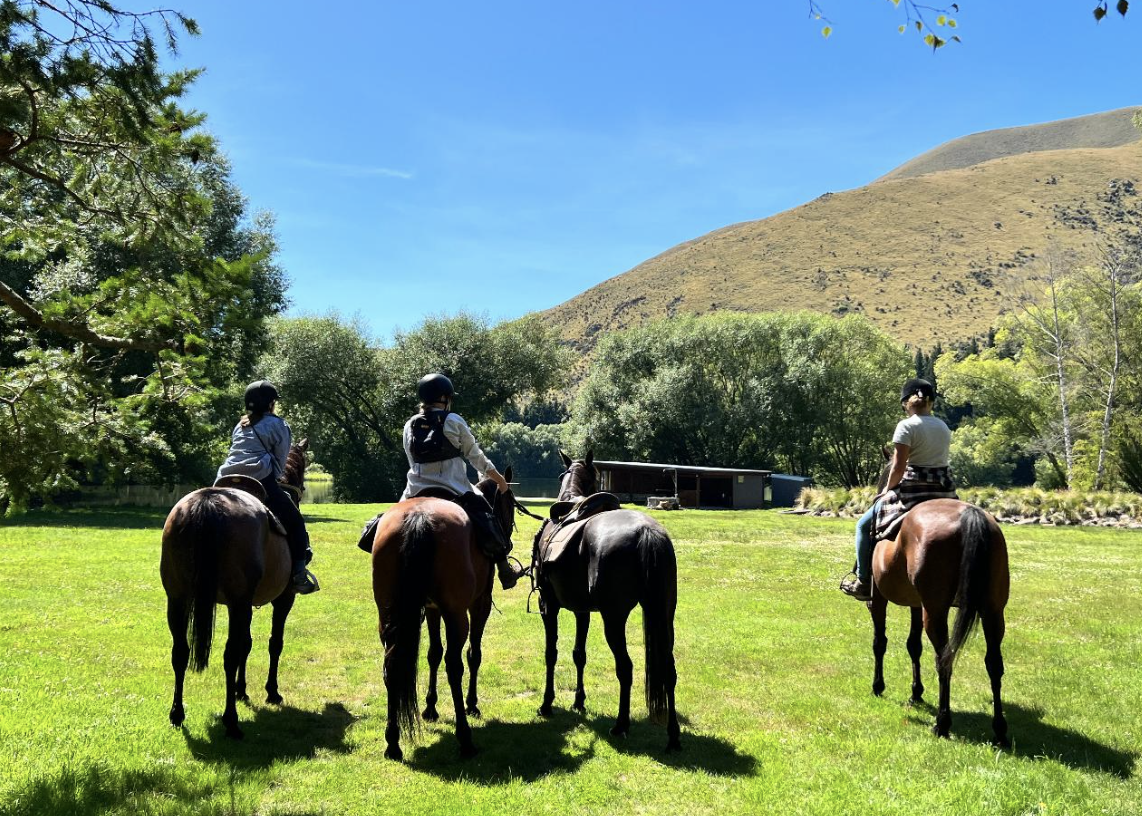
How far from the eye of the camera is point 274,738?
588cm

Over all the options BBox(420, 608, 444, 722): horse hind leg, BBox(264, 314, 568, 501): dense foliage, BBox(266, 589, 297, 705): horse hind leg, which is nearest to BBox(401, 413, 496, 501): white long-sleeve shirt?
BBox(420, 608, 444, 722): horse hind leg

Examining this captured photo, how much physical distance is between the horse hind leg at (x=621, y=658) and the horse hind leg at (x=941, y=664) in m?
2.62

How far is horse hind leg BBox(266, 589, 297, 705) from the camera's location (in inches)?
275

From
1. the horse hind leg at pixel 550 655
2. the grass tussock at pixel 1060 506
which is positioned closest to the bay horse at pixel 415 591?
the horse hind leg at pixel 550 655

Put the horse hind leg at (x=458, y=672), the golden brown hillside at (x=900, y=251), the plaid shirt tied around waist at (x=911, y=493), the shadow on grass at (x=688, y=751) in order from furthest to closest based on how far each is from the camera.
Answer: the golden brown hillside at (x=900, y=251), the plaid shirt tied around waist at (x=911, y=493), the horse hind leg at (x=458, y=672), the shadow on grass at (x=688, y=751)

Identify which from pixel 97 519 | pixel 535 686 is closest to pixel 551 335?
pixel 97 519

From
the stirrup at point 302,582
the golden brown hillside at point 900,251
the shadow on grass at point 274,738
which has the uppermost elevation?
the golden brown hillside at point 900,251

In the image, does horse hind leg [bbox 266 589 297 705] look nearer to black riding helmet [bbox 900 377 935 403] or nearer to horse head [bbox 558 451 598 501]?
horse head [bbox 558 451 598 501]

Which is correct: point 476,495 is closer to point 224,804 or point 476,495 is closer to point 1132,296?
point 224,804

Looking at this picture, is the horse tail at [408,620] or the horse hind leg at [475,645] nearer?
the horse tail at [408,620]

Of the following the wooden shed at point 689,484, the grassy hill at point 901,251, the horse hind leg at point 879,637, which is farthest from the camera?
the grassy hill at point 901,251

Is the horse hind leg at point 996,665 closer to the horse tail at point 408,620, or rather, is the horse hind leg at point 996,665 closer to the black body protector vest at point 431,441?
the horse tail at point 408,620

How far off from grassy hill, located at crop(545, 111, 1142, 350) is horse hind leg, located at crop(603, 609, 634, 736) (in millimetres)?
117539

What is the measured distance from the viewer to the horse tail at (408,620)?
5387 millimetres
